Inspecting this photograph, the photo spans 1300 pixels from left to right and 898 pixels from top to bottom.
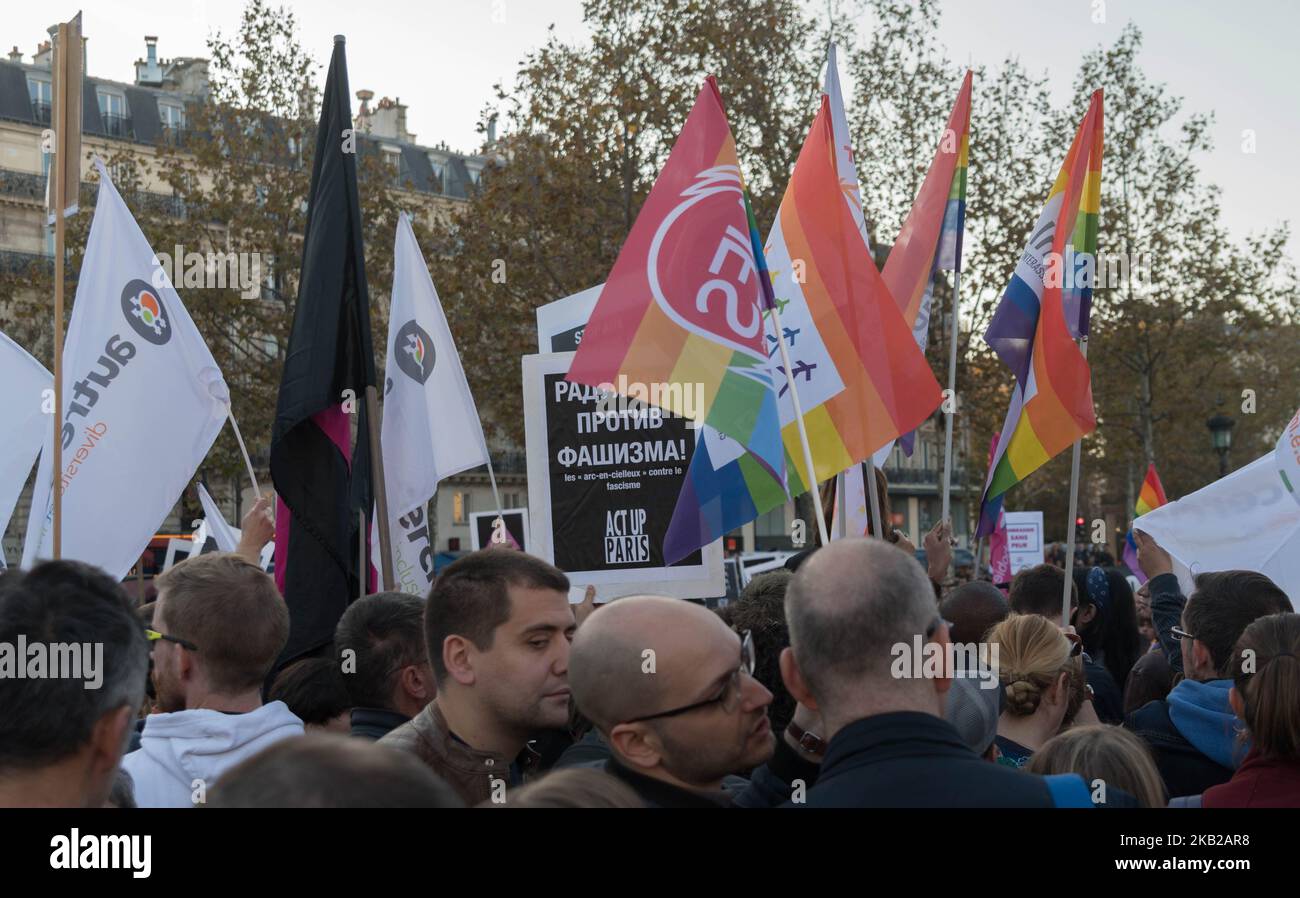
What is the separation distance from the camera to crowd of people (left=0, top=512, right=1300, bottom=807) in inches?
97.0

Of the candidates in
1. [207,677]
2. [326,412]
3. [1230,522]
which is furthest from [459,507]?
[207,677]

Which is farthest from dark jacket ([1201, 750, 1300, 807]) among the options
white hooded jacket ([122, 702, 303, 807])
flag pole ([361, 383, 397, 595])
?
flag pole ([361, 383, 397, 595])

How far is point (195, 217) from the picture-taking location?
966 inches

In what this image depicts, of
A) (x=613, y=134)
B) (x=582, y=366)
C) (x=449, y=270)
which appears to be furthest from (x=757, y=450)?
(x=449, y=270)

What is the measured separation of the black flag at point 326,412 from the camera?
642 centimetres

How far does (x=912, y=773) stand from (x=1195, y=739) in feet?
A: 6.98

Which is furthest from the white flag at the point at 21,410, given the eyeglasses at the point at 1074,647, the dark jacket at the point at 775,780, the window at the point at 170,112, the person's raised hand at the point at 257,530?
the window at the point at 170,112

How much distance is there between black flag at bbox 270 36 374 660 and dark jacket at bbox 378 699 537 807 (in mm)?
2628

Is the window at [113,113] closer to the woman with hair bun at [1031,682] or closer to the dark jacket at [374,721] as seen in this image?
the dark jacket at [374,721]

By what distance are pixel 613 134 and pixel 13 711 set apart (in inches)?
785

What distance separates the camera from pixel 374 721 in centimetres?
427

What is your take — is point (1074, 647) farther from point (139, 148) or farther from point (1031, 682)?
point (139, 148)

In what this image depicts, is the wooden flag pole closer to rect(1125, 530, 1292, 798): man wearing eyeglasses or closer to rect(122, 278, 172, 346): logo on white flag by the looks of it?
rect(122, 278, 172, 346): logo on white flag
